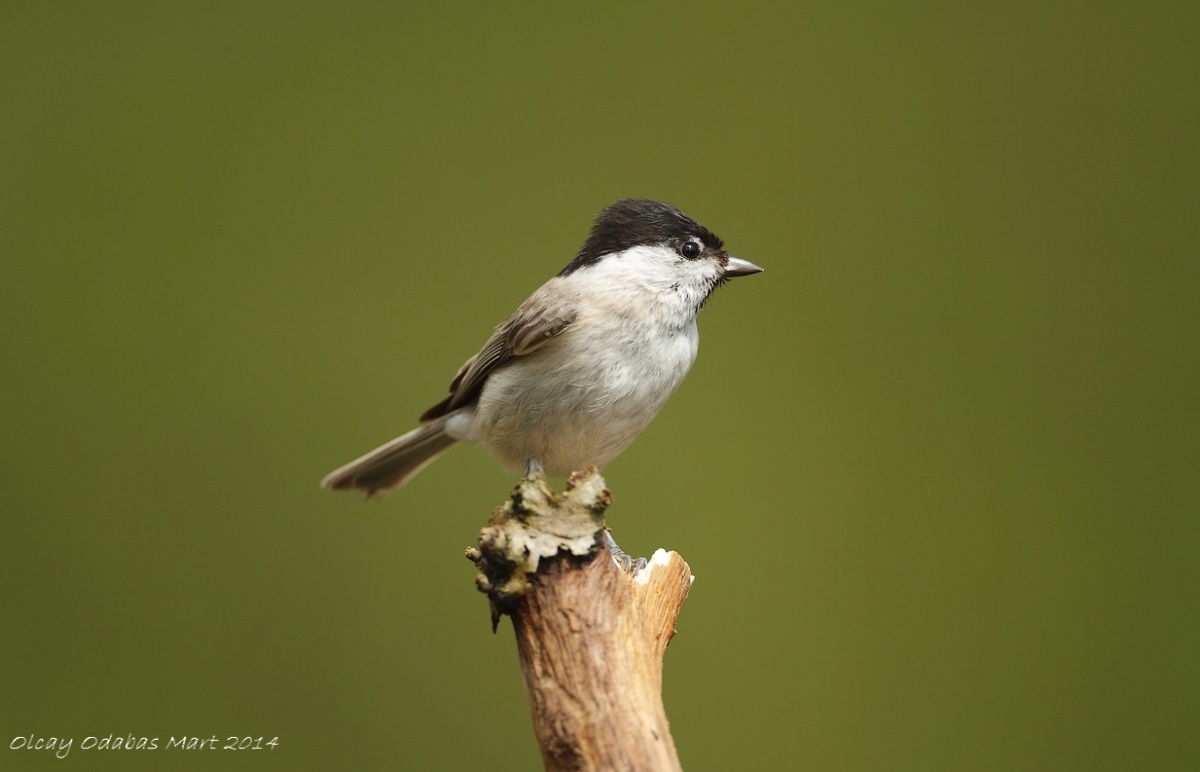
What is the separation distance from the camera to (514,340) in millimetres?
2125

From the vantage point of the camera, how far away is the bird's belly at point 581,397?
6.56ft

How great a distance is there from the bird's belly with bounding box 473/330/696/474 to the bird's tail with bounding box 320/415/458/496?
0.38 metres

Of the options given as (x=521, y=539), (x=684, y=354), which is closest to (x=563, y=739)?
(x=521, y=539)

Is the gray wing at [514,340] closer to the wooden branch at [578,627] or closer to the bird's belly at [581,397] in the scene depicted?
the bird's belly at [581,397]

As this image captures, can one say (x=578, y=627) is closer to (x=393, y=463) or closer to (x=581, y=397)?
(x=581, y=397)

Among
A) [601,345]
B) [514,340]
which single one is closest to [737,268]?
[601,345]

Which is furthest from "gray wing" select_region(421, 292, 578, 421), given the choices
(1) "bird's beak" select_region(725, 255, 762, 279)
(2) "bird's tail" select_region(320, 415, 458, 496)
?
(1) "bird's beak" select_region(725, 255, 762, 279)

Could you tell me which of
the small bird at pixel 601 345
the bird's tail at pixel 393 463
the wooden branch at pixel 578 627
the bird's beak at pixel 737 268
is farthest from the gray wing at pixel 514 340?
the wooden branch at pixel 578 627

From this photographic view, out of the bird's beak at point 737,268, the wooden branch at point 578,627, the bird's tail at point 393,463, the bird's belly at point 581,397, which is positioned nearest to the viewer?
the wooden branch at point 578,627

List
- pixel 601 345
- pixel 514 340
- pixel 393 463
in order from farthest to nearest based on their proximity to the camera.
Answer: pixel 393 463 < pixel 514 340 < pixel 601 345

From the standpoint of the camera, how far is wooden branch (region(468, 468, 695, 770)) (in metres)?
1.17

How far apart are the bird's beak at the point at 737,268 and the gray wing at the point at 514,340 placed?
40 cm

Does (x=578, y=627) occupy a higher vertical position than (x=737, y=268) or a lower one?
lower

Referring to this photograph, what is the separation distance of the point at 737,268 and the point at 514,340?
21.7 inches
